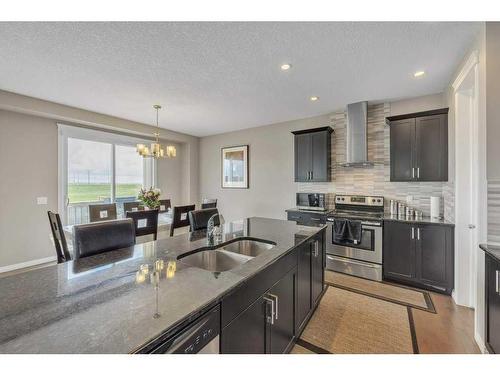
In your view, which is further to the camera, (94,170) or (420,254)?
(94,170)

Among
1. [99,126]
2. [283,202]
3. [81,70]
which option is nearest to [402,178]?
[283,202]

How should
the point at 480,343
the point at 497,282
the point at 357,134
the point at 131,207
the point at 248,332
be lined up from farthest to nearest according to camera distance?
the point at 131,207, the point at 357,134, the point at 480,343, the point at 497,282, the point at 248,332

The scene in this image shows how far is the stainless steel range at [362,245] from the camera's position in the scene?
3146 mm

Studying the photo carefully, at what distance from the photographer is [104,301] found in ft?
2.91

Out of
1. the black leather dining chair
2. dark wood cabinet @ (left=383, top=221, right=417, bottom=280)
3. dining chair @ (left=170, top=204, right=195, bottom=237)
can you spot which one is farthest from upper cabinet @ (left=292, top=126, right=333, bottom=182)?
the black leather dining chair

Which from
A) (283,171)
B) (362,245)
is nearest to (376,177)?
(362,245)

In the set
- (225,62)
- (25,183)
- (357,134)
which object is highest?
(225,62)

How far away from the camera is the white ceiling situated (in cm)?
187

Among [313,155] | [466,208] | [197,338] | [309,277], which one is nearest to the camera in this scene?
[197,338]

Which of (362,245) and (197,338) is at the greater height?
(197,338)

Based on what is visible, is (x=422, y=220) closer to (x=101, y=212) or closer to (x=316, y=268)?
(x=316, y=268)

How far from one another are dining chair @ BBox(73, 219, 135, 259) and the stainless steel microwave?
315 cm

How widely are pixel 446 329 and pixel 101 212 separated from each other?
174 inches

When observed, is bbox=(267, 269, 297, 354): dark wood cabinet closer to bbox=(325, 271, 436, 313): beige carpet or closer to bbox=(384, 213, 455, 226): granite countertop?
bbox=(325, 271, 436, 313): beige carpet
